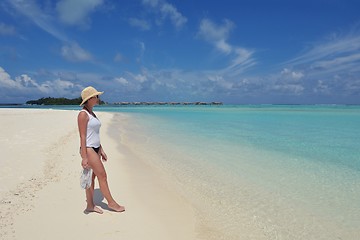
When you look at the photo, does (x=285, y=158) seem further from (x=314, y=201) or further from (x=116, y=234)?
(x=116, y=234)

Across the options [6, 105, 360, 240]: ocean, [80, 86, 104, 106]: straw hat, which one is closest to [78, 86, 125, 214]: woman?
[80, 86, 104, 106]: straw hat

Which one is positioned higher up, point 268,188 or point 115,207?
point 115,207

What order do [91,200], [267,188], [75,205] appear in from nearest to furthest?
1. [91,200]
2. [75,205]
3. [267,188]

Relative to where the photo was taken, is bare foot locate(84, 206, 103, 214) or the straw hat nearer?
the straw hat

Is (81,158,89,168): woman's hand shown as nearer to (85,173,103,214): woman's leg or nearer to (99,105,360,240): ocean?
(85,173,103,214): woman's leg

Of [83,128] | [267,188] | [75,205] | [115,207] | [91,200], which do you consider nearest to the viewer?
[83,128]

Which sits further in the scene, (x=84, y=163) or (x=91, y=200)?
(x=91, y=200)

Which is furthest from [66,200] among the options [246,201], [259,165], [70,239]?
[259,165]

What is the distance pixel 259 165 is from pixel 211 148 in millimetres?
3169

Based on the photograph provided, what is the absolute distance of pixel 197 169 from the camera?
796cm

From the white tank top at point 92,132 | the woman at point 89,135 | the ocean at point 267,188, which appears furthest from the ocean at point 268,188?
the white tank top at point 92,132

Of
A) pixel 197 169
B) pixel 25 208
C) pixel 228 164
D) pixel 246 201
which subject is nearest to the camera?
pixel 25 208

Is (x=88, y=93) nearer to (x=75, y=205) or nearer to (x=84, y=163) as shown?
(x=84, y=163)

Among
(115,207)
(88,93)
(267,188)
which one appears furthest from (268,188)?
(88,93)
